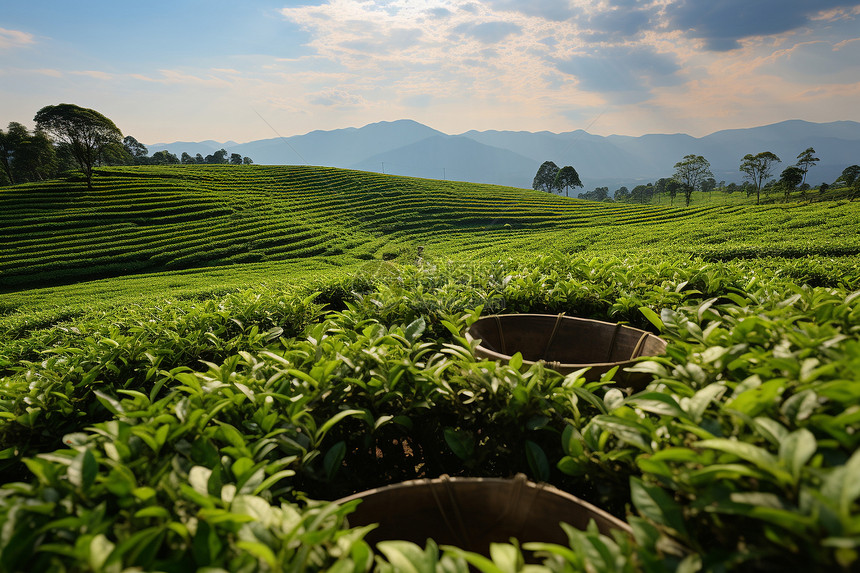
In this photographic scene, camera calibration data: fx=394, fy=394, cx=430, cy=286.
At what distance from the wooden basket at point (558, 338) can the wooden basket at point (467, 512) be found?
123 cm

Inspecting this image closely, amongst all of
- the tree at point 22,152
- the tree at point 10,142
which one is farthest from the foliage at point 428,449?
the tree at point 10,142

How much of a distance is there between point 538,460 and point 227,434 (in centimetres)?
103

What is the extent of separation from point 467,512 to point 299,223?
26.3 m

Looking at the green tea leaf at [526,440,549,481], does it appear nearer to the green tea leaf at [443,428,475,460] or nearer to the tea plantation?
the tea plantation

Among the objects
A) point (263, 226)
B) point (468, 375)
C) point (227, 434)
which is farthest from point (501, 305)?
point (263, 226)

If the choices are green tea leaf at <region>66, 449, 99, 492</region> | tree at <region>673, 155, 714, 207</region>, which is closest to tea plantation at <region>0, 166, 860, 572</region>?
green tea leaf at <region>66, 449, 99, 492</region>

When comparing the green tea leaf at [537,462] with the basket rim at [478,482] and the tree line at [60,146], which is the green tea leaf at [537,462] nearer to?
the basket rim at [478,482]

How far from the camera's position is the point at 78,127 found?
29.8 metres

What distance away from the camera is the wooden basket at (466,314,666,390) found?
2.48 metres

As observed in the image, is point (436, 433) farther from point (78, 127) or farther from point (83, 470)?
point (78, 127)

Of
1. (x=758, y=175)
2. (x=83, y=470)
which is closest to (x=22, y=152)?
(x=83, y=470)

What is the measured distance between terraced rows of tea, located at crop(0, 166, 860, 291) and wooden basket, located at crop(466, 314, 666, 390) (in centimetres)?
905

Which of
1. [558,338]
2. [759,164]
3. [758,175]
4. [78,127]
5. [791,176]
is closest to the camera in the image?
[558,338]

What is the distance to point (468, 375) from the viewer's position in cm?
163
